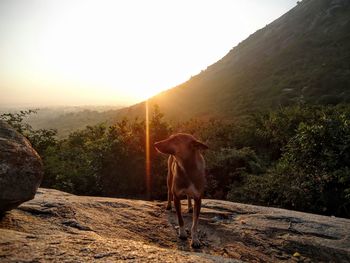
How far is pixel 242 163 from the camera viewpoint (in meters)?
21.5

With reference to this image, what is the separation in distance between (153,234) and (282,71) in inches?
3038

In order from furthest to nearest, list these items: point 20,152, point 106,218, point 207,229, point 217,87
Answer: point 217,87 → point 207,229 → point 106,218 → point 20,152

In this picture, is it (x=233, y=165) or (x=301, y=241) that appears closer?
(x=301, y=241)

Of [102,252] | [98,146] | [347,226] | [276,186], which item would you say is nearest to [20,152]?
[102,252]

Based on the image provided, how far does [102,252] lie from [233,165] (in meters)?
16.8

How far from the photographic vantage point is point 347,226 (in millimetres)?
8461

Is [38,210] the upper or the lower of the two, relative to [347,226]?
upper

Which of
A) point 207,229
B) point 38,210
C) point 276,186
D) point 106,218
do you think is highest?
point 38,210

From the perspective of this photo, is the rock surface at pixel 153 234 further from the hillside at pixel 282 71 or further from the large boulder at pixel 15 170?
the hillside at pixel 282 71

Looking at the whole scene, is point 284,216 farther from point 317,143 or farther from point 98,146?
point 98,146

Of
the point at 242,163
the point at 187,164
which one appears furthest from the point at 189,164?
the point at 242,163

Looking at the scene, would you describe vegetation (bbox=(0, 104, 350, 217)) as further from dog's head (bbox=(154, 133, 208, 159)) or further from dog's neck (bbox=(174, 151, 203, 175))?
dog's head (bbox=(154, 133, 208, 159))

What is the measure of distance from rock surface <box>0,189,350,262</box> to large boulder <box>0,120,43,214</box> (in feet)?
1.74

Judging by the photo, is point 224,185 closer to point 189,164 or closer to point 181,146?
point 189,164
